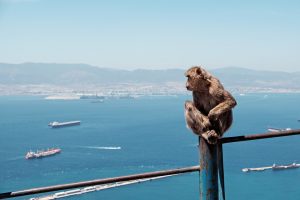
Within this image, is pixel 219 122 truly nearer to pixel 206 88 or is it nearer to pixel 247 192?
pixel 206 88

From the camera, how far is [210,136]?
112 cm

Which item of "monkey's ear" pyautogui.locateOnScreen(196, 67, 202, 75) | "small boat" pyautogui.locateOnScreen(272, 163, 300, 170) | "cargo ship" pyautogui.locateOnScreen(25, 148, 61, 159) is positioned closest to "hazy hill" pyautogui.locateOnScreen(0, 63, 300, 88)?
"cargo ship" pyautogui.locateOnScreen(25, 148, 61, 159)

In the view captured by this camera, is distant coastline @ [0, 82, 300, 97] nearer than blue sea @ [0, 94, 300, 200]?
No

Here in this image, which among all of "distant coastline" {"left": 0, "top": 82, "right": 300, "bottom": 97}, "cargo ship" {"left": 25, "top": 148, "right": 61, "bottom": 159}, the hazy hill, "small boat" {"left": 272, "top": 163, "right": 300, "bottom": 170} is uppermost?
the hazy hill

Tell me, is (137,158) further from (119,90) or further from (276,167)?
(119,90)

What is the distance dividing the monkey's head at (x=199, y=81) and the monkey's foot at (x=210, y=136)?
0.30 meters

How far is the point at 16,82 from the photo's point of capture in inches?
4690

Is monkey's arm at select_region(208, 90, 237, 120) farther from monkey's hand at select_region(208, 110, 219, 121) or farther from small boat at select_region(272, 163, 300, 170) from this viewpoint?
small boat at select_region(272, 163, 300, 170)

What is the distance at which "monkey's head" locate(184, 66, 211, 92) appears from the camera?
1.44 metres

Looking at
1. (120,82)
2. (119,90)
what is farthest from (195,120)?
(120,82)

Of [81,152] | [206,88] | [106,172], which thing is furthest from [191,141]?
[206,88]

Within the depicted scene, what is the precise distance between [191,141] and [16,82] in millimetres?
97976

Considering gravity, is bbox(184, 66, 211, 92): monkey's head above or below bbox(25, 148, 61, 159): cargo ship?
above

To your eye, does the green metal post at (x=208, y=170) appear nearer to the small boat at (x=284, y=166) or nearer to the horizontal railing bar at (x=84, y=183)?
the horizontal railing bar at (x=84, y=183)
